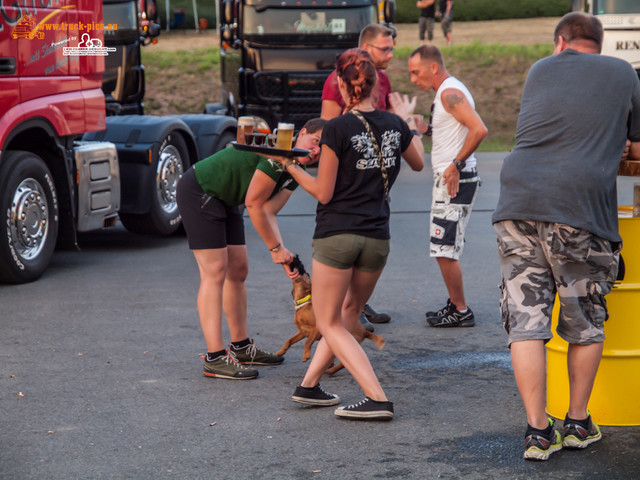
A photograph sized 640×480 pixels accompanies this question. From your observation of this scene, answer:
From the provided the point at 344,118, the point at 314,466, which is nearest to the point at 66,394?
the point at 314,466

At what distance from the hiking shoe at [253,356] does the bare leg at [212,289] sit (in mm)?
264

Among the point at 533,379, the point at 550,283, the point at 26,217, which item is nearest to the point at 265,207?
the point at 550,283

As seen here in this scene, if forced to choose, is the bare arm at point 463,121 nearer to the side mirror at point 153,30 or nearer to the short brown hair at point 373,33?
the short brown hair at point 373,33

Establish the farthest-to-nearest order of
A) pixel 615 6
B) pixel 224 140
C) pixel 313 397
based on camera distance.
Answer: pixel 615 6 → pixel 224 140 → pixel 313 397

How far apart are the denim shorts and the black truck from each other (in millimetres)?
10884

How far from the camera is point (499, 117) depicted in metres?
24.6

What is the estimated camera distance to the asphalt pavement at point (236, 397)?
4.09 metres

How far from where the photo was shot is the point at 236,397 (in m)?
5.07

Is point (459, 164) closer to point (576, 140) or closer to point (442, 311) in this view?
point (442, 311)

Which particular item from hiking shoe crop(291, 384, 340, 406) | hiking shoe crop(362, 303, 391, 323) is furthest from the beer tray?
hiking shoe crop(362, 303, 391, 323)

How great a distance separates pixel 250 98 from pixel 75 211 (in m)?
7.59

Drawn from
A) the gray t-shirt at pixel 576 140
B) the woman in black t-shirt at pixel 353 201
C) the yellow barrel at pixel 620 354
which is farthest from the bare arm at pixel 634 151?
the woman in black t-shirt at pixel 353 201

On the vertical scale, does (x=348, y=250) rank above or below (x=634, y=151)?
below

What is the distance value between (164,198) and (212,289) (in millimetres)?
4689
